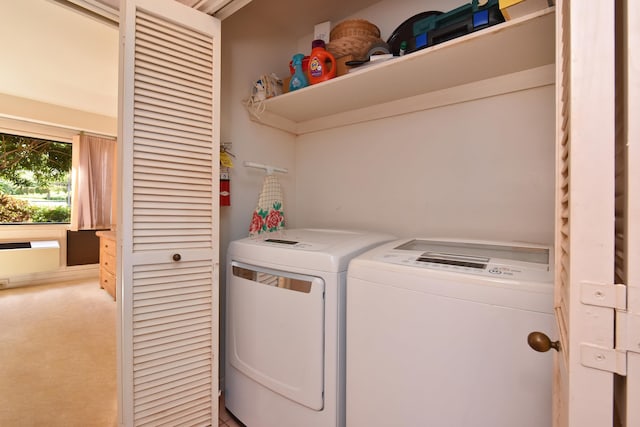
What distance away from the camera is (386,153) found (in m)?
1.69

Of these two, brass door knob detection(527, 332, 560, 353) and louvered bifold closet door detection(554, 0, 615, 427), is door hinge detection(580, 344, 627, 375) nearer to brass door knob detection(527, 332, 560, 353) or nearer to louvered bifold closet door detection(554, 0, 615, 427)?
louvered bifold closet door detection(554, 0, 615, 427)

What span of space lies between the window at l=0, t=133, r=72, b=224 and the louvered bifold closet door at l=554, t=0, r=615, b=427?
5921mm

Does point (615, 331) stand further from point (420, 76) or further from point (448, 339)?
point (420, 76)

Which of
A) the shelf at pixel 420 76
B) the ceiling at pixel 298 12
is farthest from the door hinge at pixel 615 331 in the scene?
the ceiling at pixel 298 12

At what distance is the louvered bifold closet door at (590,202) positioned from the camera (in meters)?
0.38

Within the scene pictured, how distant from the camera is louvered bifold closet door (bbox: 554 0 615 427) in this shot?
1.24ft

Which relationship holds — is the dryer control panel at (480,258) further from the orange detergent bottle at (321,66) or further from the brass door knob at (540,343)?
the orange detergent bottle at (321,66)

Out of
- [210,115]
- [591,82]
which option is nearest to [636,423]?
[591,82]

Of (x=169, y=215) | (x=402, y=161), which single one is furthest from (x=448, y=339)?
(x=169, y=215)

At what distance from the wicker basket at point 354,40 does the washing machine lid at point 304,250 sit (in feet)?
3.21

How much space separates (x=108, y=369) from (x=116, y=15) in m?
2.19

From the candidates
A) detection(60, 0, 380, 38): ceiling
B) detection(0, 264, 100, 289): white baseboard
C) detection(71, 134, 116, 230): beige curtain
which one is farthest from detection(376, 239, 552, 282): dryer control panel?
detection(0, 264, 100, 289): white baseboard

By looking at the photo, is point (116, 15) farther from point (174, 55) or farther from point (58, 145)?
point (58, 145)

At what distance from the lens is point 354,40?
1455 mm
